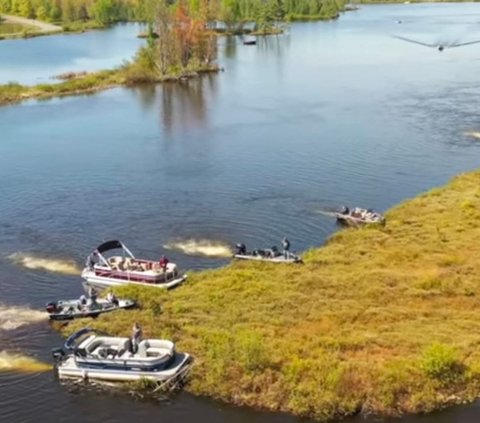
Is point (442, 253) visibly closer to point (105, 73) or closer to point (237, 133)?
point (237, 133)

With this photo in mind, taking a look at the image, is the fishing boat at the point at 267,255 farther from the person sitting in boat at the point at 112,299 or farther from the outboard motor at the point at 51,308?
the outboard motor at the point at 51,308

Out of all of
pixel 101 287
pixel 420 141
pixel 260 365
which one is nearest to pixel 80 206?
pixel 101 287

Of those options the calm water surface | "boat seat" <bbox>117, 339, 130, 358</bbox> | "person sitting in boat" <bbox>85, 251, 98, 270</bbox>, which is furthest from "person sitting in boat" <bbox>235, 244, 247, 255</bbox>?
the calm water surface

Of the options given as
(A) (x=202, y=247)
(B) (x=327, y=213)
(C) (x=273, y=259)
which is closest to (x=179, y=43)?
(B) (x=327, y=213)

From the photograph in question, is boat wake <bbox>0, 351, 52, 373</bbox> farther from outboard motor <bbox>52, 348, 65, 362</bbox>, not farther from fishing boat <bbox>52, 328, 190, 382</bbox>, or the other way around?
fishing boat <bbox>52, 328, 190, 382</bbox>

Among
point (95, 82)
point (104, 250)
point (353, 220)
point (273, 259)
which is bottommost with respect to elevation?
point (273, 259)

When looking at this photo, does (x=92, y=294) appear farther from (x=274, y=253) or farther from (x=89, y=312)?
(x=274, y=253)

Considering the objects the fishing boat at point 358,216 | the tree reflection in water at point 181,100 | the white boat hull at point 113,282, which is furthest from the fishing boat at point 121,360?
the tree reflection in water at point 181,100
